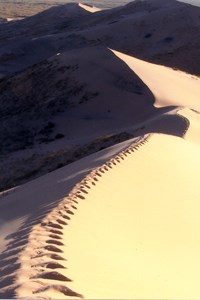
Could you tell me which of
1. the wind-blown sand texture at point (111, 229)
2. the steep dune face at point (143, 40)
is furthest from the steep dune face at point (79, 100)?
the wind-blown sand texture at point (111, 229)

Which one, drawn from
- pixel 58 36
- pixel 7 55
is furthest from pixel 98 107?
pixel 58 36

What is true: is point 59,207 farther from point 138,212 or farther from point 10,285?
point 10,285

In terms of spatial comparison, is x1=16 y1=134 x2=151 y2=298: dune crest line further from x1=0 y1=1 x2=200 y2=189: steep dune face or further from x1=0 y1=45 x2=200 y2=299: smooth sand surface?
x1=0 y1=1 x2=200 y2=189: steep dune face

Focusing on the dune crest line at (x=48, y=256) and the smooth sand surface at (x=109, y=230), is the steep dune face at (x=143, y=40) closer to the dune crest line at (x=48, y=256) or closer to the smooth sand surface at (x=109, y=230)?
the smooth sand surface at (x=109, y=230)

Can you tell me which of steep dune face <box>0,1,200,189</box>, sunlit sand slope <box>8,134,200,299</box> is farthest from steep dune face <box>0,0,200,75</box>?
sunlit sand slope <box>8,134,200,299</box>

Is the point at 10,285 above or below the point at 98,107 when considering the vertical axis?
above

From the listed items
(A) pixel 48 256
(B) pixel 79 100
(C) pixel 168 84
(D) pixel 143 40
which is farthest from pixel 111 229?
(D) pixel 143 40

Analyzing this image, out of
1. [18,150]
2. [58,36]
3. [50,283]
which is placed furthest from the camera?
[58,36]

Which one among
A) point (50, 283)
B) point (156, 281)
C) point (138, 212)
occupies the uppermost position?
point (50, 283)

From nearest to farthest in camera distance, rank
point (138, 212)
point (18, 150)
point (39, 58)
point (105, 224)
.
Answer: point (105, 224)
point (138, 212)
point (18, 150)
point (39, 58)
